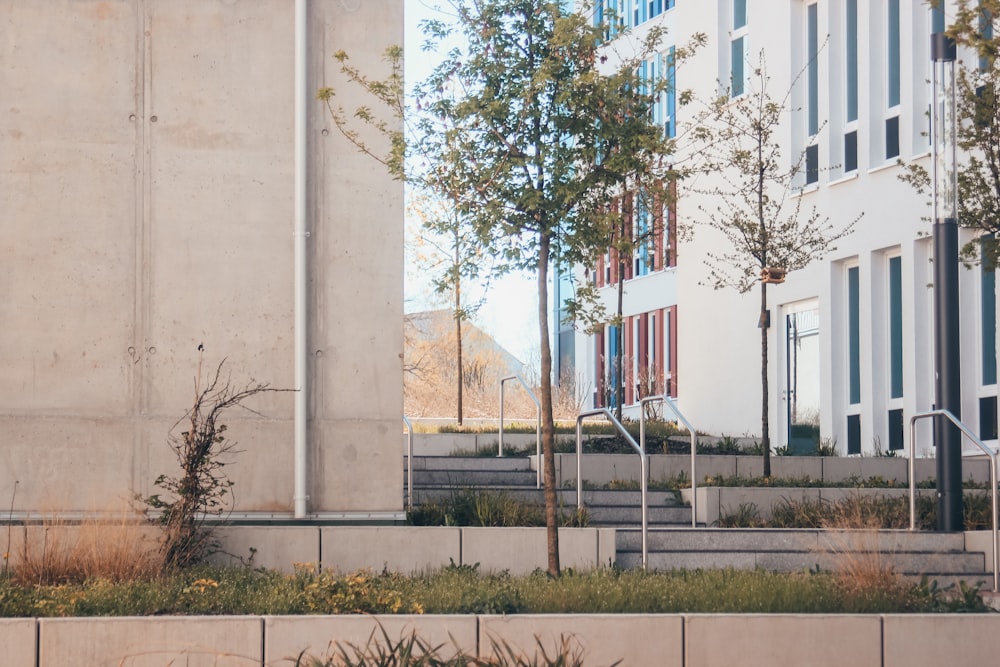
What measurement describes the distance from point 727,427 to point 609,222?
619 inches

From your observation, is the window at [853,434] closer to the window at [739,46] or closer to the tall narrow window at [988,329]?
the tall narrow window at [988,329]

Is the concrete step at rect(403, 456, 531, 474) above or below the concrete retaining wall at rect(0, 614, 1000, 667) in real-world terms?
above

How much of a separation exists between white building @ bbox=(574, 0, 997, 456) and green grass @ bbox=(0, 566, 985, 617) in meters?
9.28

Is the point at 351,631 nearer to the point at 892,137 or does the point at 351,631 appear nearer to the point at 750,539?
the point at 750,539

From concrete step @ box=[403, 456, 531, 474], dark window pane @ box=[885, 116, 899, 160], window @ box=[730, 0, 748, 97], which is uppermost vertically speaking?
window @ box=[730, 0, 748, 97]

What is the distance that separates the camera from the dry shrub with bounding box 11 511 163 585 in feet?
36.4

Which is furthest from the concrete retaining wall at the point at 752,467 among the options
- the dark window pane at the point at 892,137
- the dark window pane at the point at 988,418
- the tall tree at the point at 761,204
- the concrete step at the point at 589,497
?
the dark window pane at the point at 892,137

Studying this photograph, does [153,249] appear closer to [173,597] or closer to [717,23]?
[173,597]

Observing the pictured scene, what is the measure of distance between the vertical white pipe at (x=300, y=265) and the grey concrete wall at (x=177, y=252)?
4.9 inches

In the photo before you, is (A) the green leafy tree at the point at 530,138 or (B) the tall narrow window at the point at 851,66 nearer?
(A) the green leafy tree at the point at 530,138

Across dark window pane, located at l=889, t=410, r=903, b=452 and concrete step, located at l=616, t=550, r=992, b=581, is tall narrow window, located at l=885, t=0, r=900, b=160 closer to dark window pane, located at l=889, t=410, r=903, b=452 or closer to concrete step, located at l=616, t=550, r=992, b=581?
dark window pane, located at l=889, t=410, r=903, b=452

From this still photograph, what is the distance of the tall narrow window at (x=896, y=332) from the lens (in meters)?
22.3

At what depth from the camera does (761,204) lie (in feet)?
59.2

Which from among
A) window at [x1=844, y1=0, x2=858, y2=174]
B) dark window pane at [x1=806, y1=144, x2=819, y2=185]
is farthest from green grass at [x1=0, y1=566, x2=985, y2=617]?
dark window pane at [x1=806, y1=144, x2=819, y2=185]
